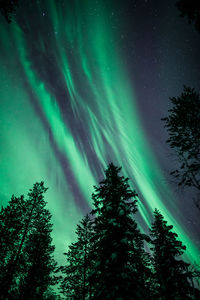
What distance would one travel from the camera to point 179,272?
1173cm

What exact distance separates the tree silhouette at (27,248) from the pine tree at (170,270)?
11.5 metres

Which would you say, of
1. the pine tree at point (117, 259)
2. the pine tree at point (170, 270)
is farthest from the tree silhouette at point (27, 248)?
the pine tree at point (170, 270)

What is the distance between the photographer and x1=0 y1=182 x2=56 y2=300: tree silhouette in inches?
468

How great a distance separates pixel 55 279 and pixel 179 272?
13.3 meters

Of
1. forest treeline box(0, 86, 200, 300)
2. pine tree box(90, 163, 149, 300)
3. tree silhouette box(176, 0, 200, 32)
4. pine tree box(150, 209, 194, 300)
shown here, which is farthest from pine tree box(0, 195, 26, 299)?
tree silhouette box(176, 0, 200, 32)

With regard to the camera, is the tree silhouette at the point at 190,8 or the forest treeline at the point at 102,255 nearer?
the tree silhouette at the point at 190,8

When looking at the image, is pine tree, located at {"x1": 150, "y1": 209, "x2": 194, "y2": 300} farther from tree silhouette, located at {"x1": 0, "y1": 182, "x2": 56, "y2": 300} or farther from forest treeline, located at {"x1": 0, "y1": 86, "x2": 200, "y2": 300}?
tree silhouette, located at {"x1": 0, "y1": 182, "x2": 56, "y2": 300}

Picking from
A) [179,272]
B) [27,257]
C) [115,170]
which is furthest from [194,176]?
[27,257]

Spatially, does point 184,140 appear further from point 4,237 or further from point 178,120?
point 4,237

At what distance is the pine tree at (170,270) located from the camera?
11039mm

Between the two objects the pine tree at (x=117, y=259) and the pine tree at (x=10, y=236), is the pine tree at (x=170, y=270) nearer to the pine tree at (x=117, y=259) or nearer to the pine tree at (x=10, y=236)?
the pine tree at (x=117, y=259)

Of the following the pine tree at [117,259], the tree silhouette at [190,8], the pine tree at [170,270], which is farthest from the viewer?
the pine tree at [170,270]

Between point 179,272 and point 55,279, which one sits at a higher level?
point 179,272

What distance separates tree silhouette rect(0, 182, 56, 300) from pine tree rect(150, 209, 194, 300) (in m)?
11.5
